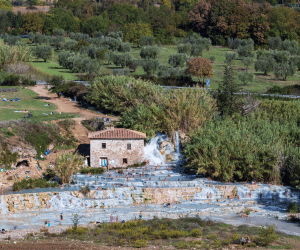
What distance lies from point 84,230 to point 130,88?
1314 inches

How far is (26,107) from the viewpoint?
7181 centimetres

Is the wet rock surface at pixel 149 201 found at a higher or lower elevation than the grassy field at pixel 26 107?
lower

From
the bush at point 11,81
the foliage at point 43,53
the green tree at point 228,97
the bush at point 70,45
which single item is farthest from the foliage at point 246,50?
the bush at point 11,81

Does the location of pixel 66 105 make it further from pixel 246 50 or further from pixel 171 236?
pixel 246 50

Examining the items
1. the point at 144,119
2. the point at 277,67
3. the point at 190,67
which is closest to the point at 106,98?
the point at 144,119

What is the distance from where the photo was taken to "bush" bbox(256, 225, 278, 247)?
3730 centimetres

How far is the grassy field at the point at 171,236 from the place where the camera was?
37312 mm

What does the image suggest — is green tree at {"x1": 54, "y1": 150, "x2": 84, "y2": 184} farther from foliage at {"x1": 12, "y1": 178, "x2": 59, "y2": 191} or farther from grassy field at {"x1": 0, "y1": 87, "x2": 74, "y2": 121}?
grassy field at {"x1": 0, "y1": 87, "x2": 74, "y2": 121}

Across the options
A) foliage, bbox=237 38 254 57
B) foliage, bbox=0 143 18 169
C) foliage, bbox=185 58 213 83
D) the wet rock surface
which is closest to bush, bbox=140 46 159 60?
foliage, bbox=237 38 254 57

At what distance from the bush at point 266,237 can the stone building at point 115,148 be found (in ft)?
63.8

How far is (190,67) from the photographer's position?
296ft

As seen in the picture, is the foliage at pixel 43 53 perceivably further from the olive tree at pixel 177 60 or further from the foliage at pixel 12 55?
the olive tree at pixel 177 60

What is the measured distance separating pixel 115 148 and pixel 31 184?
33.2 feet

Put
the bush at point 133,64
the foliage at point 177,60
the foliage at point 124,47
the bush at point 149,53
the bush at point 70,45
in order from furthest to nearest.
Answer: the bush at point 70,45, the foliage at point 124,47, the bush at point 149,53, the foliage at point 177,60, the bush at point 133,64
